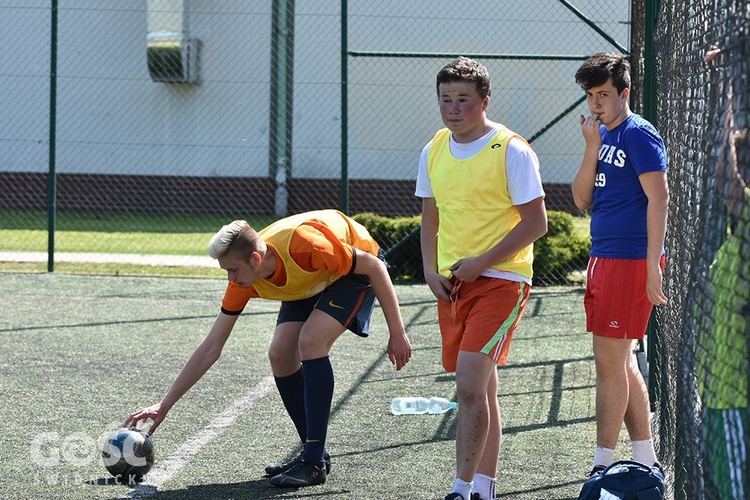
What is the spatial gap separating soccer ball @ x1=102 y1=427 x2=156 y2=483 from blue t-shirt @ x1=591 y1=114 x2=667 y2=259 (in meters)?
2.13

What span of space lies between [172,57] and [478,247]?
1583 centimetres

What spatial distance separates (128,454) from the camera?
4.46 metres

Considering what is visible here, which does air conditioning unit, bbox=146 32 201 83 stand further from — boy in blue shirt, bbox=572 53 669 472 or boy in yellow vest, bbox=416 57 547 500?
boy in blue shirt, bbox=572 53 669 472

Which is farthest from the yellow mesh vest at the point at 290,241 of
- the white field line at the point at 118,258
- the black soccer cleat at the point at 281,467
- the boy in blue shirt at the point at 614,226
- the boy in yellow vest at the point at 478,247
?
the white field line at the point at 118,258

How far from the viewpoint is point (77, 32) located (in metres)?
19.5

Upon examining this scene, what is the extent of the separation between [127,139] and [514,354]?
44.5 ft

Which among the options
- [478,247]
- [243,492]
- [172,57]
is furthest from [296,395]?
[172,57]

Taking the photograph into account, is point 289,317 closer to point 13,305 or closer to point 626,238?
point 626,238

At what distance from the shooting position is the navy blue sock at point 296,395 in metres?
4.86

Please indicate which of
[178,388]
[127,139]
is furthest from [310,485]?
[127,139]

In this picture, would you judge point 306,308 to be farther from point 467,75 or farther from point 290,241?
point 467,75

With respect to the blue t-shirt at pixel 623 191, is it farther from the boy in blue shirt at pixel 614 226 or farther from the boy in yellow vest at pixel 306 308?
the boy in yellow vest at pixel 306 308

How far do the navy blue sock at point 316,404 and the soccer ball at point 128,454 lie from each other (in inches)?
27.6

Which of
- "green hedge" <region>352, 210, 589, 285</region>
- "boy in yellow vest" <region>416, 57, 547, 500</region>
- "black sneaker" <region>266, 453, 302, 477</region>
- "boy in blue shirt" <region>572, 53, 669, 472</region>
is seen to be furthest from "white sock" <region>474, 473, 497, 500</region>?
"green hedge" <region>352, 210, 589, 285</region>
